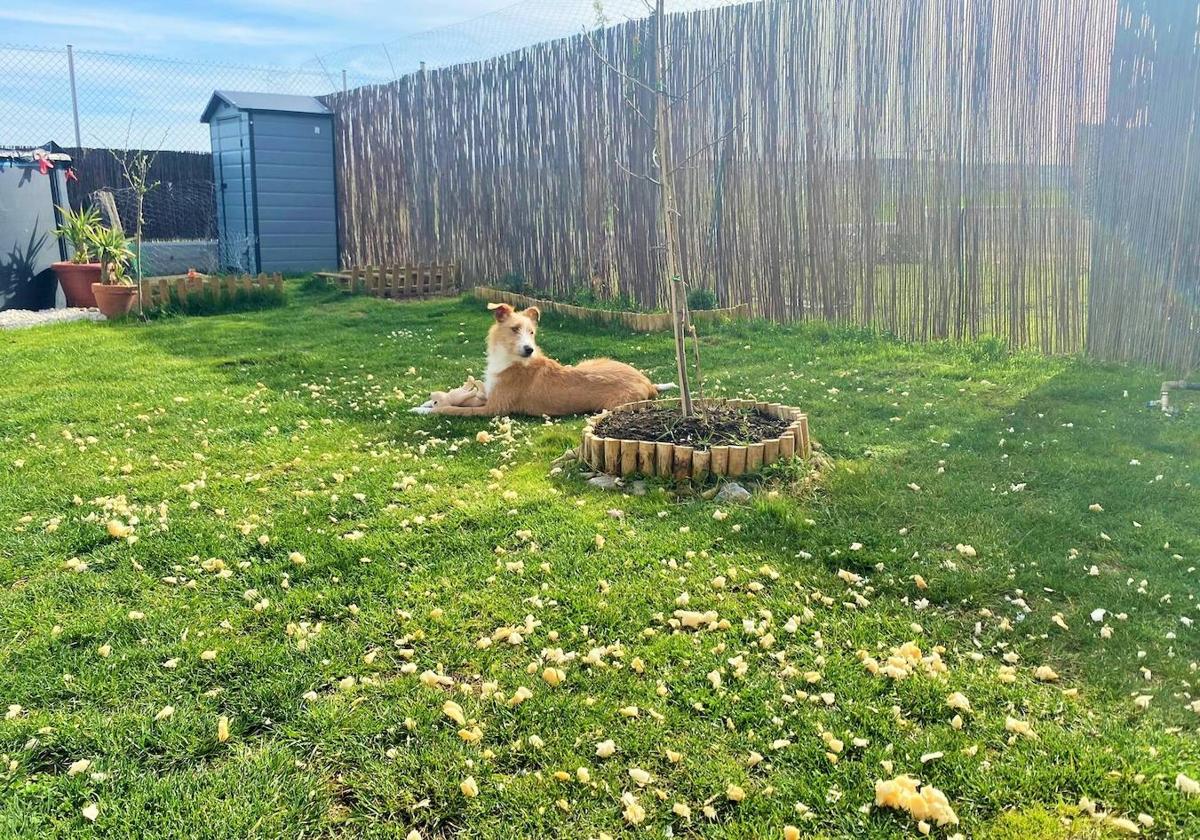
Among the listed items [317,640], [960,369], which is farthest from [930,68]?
[317,640]

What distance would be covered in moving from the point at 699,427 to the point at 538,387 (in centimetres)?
146

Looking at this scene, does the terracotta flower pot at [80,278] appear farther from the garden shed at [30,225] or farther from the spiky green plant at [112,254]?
the garden shed at [30,225]

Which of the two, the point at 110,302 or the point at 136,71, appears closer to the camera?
the point at 110,302

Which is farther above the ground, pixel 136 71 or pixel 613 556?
pixel 136 71

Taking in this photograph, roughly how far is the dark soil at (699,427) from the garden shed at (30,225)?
1044cm

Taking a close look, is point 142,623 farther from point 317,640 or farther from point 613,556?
point 613,556

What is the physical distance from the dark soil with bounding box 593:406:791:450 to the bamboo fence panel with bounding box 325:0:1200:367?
5.64 ft

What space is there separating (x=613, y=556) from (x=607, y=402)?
2283mm

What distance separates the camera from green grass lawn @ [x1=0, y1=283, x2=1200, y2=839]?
219cm

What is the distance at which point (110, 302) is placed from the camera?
1041 centimetres

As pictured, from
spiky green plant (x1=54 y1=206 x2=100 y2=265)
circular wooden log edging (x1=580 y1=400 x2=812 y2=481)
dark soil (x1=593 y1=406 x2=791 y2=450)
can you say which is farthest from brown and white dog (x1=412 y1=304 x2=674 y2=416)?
spiky green plant (x1=54 y1=206 x2=100 y2=265)

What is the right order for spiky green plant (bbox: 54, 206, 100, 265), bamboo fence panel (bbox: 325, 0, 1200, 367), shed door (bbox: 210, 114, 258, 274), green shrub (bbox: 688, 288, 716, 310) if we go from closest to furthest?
bamboo fence panel (bbox: 325, 0, 1200, 367)
green shrub (bbox: 688, 288, 716, 310)
spiky green plant (bbox: 54, 206, 100, 265)
shed door (bbox: 210, 114, 258, 274)

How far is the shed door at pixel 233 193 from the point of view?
14.1 m

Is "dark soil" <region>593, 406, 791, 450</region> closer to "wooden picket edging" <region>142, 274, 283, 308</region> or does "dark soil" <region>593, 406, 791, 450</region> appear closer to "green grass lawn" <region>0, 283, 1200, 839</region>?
"green grass lawn" <region>0, 283, 1200, 839</region>
